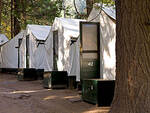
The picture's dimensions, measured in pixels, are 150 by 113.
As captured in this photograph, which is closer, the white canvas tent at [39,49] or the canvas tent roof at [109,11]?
the canvas tent roof at [109,11]

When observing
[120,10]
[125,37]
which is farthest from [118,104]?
[120,10]

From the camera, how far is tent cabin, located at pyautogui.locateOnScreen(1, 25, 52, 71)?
14.4 meters

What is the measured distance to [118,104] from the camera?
445 cm

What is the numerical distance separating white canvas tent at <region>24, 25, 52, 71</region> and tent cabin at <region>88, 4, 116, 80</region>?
15.2ft

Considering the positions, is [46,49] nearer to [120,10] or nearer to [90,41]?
[90,41]

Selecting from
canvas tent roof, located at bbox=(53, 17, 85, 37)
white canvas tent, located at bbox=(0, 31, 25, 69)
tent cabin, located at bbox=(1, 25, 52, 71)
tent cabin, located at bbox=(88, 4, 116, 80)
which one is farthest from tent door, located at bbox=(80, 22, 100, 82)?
white canvas tent, located at bbox=(0, 31, 25, 69)

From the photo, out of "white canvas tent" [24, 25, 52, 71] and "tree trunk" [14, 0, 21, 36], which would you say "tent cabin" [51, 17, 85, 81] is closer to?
"white canvas tent" [24, 25, 52, 71]

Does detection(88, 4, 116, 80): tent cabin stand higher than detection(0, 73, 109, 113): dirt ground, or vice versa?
detection(88, 4, 116, 80): tent cabin

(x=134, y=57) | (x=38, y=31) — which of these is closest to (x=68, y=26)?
(x=38, y=31)

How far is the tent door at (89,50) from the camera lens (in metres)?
9.17

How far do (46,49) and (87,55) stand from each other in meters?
4.98

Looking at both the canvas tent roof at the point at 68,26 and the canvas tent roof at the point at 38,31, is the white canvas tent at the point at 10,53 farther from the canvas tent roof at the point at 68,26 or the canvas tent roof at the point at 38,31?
the canvas tent roof at the point at 68,26

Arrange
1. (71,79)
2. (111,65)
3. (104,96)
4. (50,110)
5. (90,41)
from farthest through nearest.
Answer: (71,79) → (90,41) → (111,65) → (104,96) → (50,110)

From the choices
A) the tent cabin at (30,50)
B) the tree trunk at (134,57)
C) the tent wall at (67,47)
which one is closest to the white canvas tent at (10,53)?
the tent cabin at (30,50)
